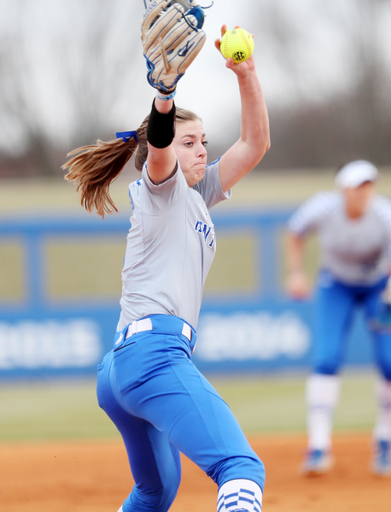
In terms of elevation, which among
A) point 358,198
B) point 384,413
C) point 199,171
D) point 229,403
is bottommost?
point 229,403

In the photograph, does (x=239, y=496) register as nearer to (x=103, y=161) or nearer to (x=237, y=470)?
(x=237, y=470)

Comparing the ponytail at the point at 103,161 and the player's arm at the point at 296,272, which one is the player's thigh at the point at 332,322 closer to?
the player's arm at the point at 296,272

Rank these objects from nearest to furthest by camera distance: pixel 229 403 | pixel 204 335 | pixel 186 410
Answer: pixel 186 410 → pixel 229 403 → pixel 204 335

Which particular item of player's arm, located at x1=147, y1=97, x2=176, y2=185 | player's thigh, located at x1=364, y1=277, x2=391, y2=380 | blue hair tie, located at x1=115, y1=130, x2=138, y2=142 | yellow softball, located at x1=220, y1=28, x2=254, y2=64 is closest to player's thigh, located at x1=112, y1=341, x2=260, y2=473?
player's arm, located at x1=147, y1=97, x2=176, y2=185

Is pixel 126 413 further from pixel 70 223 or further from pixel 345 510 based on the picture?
pixel 70 223

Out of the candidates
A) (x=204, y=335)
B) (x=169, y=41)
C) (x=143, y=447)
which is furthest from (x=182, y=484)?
(x=204, y=335)

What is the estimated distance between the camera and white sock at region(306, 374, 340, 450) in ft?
14.7

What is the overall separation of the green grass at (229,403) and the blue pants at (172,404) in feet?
12.5

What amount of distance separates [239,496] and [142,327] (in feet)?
2.00

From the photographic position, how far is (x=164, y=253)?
2256mm

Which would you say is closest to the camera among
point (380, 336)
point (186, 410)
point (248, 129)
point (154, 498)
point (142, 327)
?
point (186, 410)

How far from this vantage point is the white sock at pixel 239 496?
1949 mm

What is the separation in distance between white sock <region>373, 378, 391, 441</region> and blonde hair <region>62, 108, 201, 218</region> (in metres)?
2.88

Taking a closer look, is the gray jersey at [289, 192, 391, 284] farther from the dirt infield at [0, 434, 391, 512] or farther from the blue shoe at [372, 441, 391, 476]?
the dirt infield at [0, 434, 391, 512]
